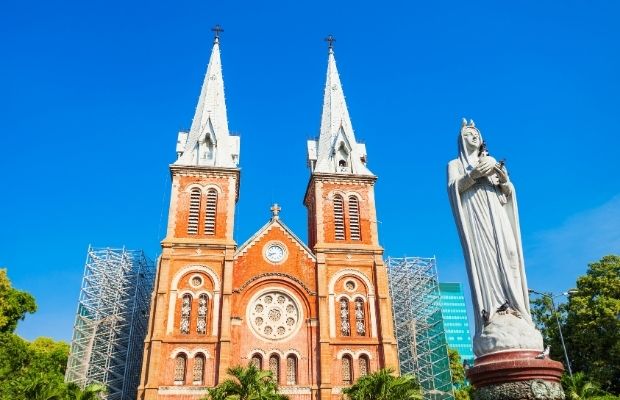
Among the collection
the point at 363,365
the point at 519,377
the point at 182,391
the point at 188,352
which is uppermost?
the point at 188,352

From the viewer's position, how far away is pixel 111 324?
108 ft

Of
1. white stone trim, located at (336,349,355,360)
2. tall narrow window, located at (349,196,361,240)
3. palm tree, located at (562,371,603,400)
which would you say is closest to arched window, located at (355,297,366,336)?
white stone trim, located at (336,349,355,360)

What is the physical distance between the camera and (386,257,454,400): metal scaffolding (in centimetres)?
3412

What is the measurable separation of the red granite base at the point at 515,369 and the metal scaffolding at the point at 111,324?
29.6 metres

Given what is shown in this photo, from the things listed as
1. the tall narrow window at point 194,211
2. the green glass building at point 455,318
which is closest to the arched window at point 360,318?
the tall narrow window at point 194,211

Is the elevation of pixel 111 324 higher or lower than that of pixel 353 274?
lower

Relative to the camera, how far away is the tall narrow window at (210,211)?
105 ft

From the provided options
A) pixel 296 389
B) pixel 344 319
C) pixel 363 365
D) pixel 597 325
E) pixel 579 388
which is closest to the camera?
pixel 579 388

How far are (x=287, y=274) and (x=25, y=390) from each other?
14.6 m

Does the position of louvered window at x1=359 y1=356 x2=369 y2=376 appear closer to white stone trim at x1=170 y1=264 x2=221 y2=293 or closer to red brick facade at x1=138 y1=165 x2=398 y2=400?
red brick facade at x1=138 y1=165 x2=398 y2=400

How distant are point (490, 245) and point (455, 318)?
12157cm

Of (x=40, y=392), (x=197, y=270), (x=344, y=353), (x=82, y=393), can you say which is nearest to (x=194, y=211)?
(x=197, y=270)

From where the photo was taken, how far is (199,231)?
3175 centimetres

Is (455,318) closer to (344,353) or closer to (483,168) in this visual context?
(344,353)
